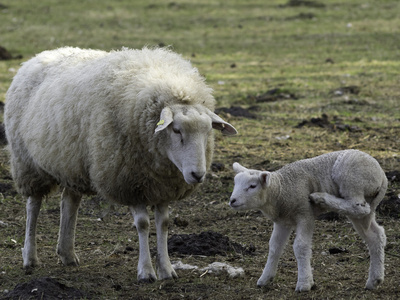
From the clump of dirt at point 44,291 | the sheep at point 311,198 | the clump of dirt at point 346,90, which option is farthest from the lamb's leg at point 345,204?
the clump of dirt at point 346,90

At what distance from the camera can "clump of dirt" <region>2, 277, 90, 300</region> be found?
503 cm

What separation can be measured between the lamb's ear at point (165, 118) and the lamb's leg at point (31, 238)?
2.08 metres

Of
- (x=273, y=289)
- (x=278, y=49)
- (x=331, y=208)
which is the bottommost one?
(x=278, y=49)

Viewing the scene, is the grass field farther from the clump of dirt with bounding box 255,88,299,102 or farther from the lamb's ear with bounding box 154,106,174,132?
the lamb's ear with bounding box 154,106,174,132

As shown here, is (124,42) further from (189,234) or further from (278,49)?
(189,234)

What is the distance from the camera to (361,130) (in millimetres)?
11422

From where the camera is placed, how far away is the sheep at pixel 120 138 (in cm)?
558

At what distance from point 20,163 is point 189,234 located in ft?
6.22

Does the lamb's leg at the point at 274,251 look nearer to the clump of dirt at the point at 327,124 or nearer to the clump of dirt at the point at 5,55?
the clump of dirt at the point at 327,124

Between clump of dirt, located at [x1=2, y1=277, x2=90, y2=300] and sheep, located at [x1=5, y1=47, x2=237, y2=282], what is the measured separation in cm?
71

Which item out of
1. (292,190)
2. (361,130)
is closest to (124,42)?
(361,130)

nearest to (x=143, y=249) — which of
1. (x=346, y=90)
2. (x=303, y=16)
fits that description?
(x=346, y=90)

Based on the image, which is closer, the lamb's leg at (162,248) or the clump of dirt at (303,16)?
the lamb's leg at (162,248)

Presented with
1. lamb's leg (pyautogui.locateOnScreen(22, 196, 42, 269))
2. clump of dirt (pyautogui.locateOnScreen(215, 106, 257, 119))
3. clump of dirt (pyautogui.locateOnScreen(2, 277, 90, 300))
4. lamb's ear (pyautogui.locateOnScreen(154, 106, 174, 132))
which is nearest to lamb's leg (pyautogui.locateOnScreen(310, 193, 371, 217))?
lamb's ear (pyautogui.locateOnScreen(154, 106, 174, 132))
